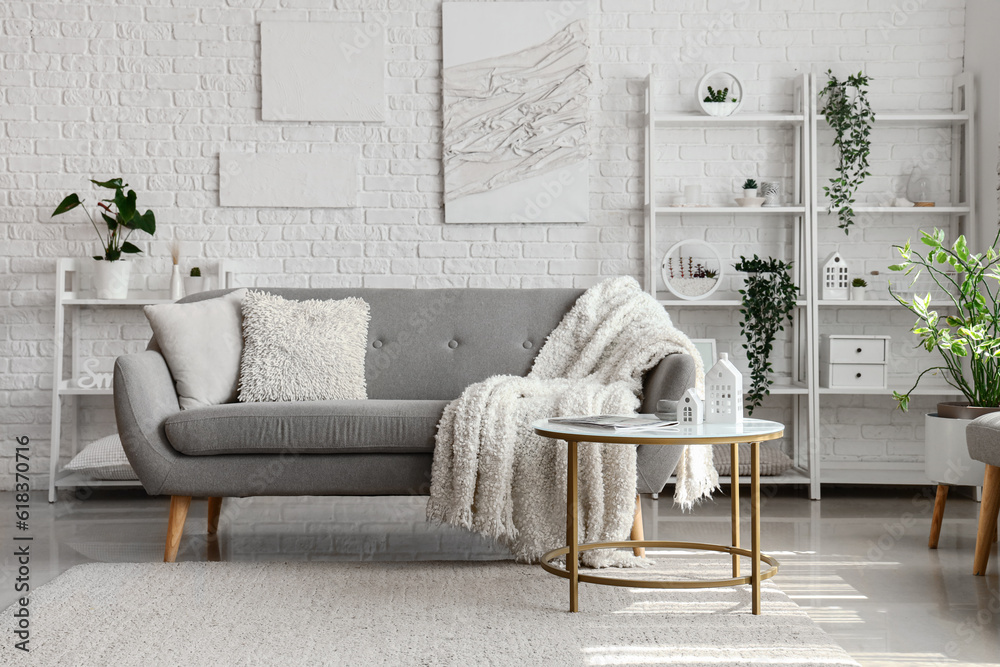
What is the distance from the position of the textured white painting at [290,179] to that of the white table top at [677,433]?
7.14 ft

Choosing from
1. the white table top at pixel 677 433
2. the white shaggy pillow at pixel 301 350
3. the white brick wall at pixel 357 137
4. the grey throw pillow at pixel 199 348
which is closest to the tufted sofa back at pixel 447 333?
the white shaggy pillow at pixel 301 350

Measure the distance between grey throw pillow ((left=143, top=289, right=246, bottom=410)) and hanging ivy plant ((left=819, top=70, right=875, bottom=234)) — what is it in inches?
99.1

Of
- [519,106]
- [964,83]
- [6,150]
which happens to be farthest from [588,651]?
[6,150]

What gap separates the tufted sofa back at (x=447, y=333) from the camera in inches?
123

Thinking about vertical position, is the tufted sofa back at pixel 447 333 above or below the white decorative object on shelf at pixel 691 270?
below

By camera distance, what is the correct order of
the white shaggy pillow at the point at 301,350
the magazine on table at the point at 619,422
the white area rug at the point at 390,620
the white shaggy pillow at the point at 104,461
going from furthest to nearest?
the white shaggy pillow at the point at 104,461
the white shaggy pillow at the point at 301,350
the magazine on table at the point at 619,422
the white area rug at the point at 390,620

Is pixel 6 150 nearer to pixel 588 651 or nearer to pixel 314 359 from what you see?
pixel 314 359

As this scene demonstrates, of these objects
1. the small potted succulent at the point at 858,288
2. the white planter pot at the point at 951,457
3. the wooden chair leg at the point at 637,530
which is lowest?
the wooden chair leg at the point at 637,530

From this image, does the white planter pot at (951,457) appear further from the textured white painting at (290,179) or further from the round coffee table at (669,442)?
the textured white painting at (290,179)

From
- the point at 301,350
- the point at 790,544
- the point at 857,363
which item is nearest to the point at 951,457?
the point at 790,544

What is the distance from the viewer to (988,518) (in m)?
2.48

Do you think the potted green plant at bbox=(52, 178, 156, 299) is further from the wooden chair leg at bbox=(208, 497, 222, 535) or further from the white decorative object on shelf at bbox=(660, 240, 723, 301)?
the white decorative object on shelf at bbox=(660, 240, 723, 301)

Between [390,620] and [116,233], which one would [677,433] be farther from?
[116,233]

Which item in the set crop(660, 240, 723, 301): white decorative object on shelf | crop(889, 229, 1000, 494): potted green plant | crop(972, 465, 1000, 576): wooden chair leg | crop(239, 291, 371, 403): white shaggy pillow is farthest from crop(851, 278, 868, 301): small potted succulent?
crop(239, 291, 371, 403): white shaggy pillow
